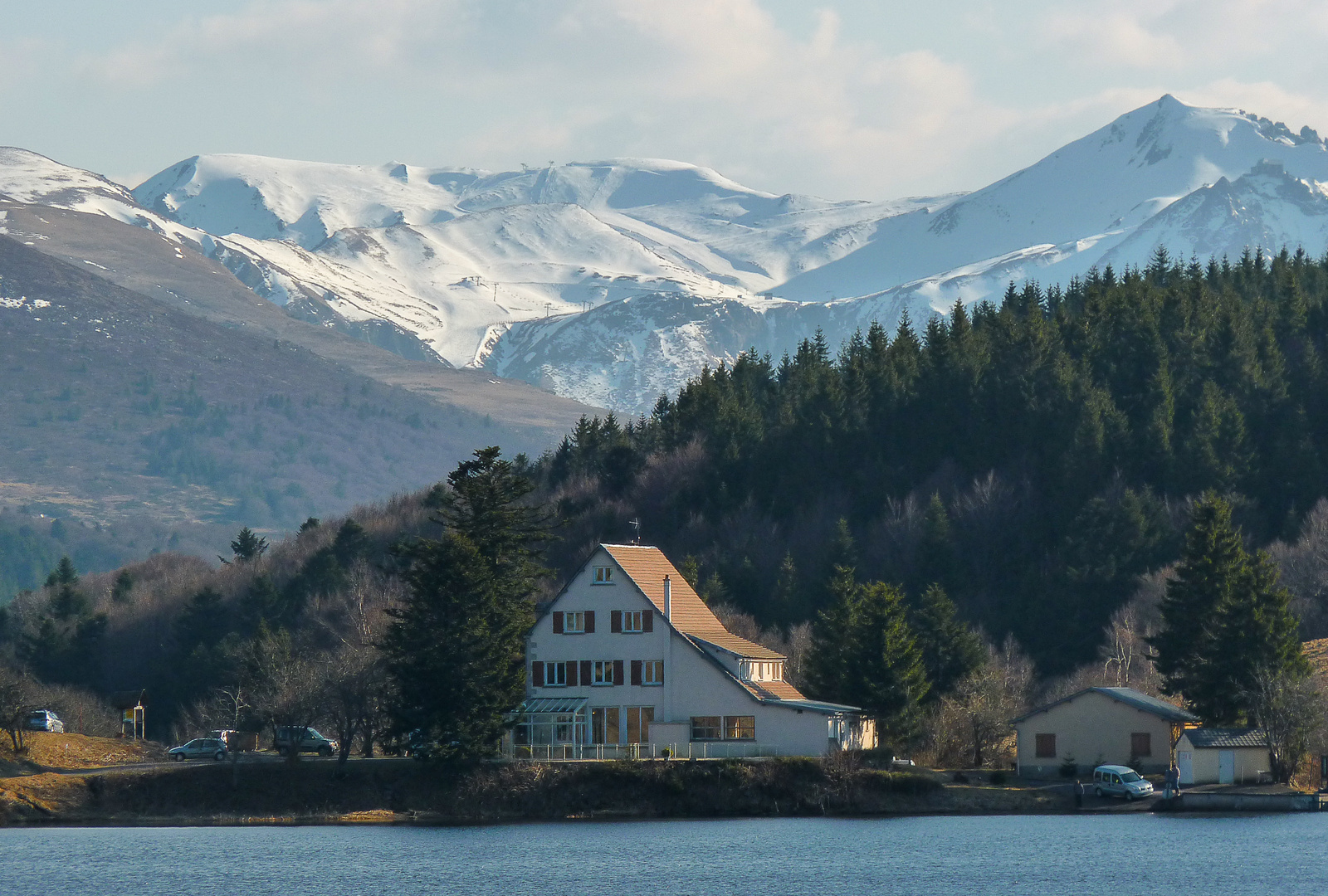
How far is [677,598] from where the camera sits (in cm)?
9262

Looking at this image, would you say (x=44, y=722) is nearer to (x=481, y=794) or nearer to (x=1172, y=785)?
(x=481, y=794)

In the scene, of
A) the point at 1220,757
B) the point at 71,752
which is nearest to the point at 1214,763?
the point at 1220,757

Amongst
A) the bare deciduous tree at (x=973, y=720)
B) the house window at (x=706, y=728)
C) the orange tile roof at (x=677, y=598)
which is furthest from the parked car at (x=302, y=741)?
the bare deciduous tree at (x=973, y=720)

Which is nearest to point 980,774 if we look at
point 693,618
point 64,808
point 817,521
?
point 693,618

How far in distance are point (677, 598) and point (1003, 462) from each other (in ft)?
190

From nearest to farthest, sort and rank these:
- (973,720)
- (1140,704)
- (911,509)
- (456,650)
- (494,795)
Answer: (494,795)
(456,650)
(1140,704)
(973,720)
(911,509)

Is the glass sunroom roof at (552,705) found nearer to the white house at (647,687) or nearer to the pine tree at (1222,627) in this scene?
the white house at (647,687)

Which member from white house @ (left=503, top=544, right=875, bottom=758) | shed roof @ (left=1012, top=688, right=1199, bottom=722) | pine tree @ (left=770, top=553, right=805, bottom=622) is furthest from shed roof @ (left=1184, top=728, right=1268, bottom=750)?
pine tree @ (left=770, top=553, right=805, bottom=622)

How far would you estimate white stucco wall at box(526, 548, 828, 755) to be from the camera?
84.9 metres

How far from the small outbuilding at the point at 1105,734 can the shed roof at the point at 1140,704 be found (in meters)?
0.04

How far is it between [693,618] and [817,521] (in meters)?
59.4

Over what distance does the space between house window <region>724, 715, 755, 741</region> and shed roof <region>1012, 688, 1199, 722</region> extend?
37.7 feet

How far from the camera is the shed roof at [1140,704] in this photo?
84.4 m

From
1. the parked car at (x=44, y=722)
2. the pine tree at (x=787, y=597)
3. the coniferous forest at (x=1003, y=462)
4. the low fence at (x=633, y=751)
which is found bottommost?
the low fence at (x=633, y=751)
